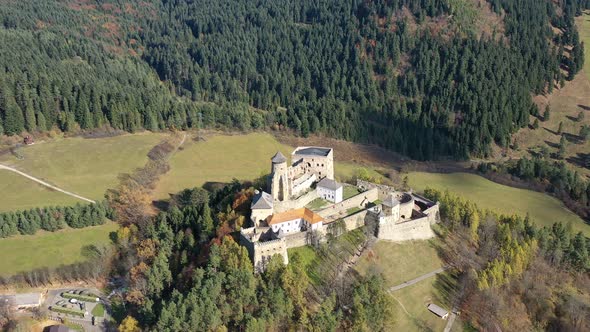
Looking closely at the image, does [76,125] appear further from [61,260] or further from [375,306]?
[375,306]

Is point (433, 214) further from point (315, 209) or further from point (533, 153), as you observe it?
point (533, 153)

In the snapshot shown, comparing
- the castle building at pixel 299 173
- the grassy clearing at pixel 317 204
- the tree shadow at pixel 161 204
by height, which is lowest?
the tree shadow at pixel 161 204

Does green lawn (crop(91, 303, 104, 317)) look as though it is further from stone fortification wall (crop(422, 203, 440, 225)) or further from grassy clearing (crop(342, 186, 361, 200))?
stone fortification wall (crop(422, 203, 440, 225))

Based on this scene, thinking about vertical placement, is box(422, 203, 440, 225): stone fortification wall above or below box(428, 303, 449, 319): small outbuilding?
above

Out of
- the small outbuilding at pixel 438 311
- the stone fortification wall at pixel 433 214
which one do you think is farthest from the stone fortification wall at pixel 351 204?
the small outbuilding at pixel 438 311

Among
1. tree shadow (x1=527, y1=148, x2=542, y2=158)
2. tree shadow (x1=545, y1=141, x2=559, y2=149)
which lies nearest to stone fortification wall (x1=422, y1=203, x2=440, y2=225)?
tree shadow (x1=527, y1=148, x2=542, y2=158)

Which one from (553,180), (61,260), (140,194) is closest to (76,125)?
(140,194)

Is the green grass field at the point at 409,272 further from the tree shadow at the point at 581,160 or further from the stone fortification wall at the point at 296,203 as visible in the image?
the tree shadow at the point at 581,160
